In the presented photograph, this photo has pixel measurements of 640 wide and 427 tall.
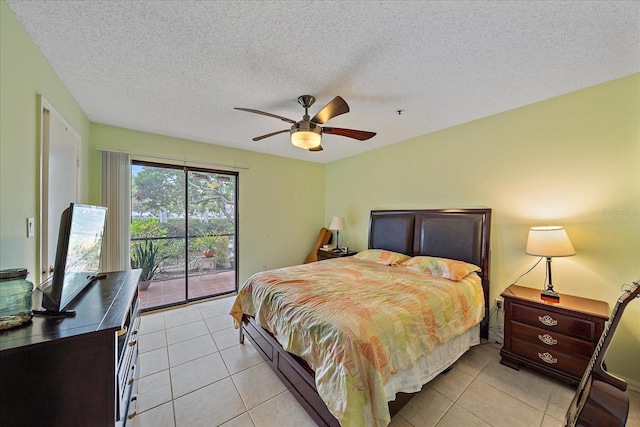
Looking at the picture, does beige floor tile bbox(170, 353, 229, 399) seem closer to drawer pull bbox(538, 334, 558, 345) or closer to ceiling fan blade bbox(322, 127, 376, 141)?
ceiling fan blade bbox(322, 127, 376, 141)

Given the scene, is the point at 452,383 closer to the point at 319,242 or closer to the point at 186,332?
the point at 186,332

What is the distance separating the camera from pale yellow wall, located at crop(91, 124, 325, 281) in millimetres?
3459

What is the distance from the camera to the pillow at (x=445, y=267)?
2.47 metres

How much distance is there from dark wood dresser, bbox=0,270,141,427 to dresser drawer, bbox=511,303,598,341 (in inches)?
117

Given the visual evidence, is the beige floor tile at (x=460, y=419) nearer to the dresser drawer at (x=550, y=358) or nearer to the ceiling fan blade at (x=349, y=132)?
the dresser drawer at (x=550, y=358)

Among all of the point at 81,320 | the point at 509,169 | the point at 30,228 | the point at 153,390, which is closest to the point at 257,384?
the point at 153,390

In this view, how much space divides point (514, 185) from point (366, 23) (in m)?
2.34

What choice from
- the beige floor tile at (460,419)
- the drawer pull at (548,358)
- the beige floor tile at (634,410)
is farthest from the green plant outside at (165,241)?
the beige floor tile at (634,410)

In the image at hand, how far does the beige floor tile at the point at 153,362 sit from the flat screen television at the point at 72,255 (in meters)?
1.05

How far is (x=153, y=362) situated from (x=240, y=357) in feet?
2.67

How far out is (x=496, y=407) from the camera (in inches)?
68.9

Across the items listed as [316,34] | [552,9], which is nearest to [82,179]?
[316,34]

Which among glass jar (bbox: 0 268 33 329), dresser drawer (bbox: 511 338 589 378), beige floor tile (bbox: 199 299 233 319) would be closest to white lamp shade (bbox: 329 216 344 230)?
beige floor tile (bbox: 199 299 233 319)

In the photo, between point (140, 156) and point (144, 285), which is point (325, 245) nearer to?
point (144, 285)
